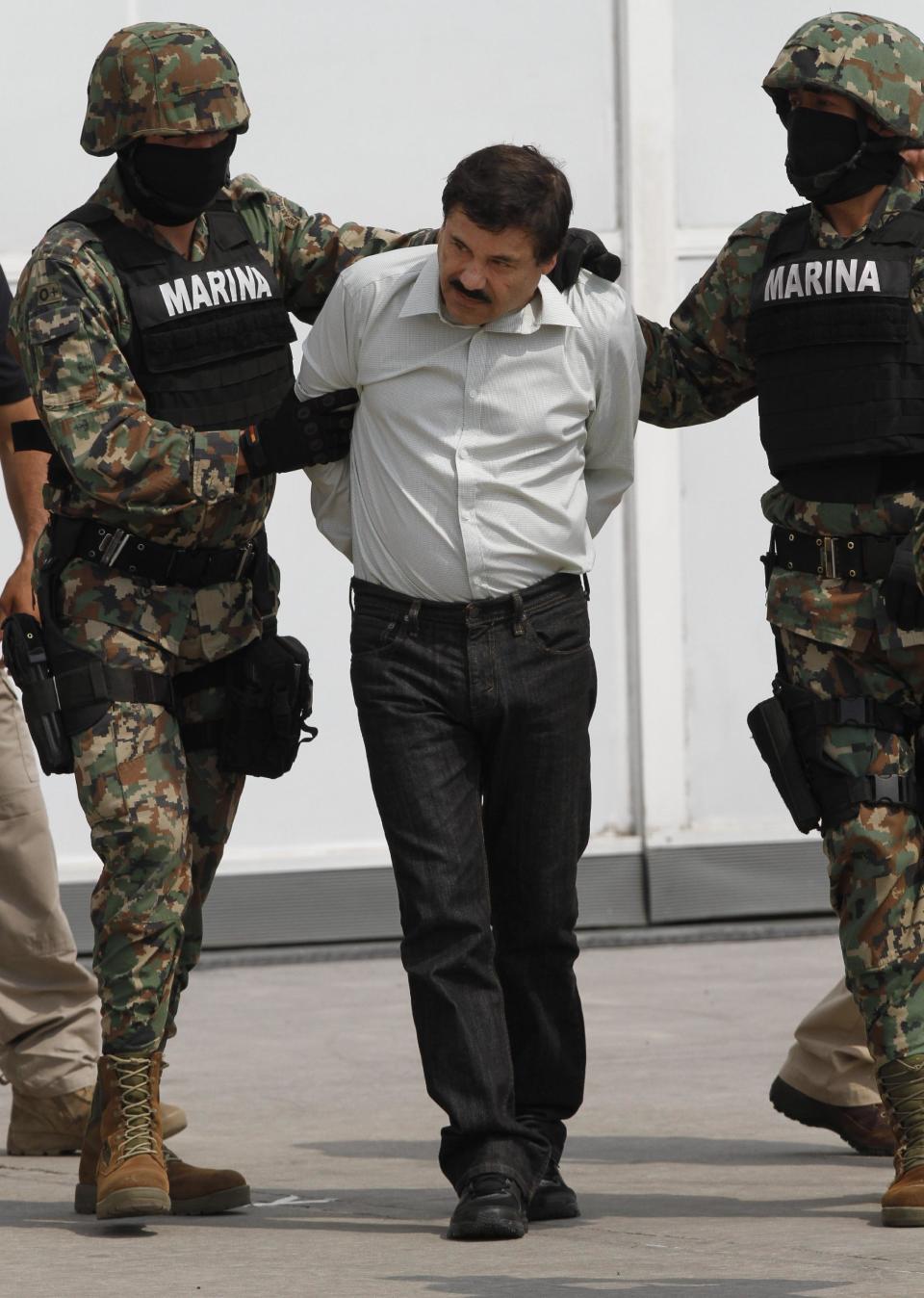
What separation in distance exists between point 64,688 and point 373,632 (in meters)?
0.59

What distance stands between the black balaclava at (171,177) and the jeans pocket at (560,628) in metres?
0.99

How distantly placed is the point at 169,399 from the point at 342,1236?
1549mm

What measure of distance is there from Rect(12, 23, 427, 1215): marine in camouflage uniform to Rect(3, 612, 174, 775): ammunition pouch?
2cm

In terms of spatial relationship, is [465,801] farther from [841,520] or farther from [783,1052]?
[783,1052]

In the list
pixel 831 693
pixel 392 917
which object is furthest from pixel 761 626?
pixel 831 693

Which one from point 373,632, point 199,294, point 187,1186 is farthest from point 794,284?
point 187,1186

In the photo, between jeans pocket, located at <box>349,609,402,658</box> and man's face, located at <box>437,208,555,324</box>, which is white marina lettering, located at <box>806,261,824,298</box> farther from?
jeans pocket, located at <box>349,609,402,658</box>

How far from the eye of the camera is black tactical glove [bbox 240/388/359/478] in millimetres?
4637

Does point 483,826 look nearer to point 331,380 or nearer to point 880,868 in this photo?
point 880,868

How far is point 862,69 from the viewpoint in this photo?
4.64 m

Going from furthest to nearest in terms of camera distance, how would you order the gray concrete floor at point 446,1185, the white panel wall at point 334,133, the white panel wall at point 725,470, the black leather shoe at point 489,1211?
the white panel wall at point 725,470, the white panel wall at point 334,133, the black leather shoe at point 489,1211, the gray concrete floor at point 446,1185

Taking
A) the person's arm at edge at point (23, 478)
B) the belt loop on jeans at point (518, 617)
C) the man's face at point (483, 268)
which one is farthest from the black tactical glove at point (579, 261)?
the person's arm at edge at point (23, 478)

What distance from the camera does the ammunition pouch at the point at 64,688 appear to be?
186 inches

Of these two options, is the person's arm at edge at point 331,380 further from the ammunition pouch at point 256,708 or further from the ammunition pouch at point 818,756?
the ammunition pouch at point 818,756
